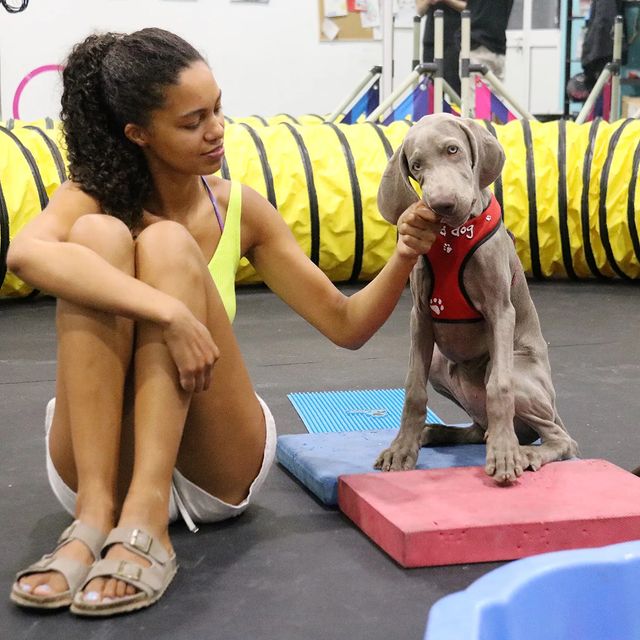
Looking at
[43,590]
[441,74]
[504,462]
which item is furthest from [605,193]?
[43,590]

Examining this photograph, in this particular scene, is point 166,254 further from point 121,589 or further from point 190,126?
point 121,589

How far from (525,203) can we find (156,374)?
3.61 meters

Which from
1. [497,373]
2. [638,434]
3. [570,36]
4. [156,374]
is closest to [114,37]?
[156,374]

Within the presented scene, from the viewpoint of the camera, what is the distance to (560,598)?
1021 millimetres

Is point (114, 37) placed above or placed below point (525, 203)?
above

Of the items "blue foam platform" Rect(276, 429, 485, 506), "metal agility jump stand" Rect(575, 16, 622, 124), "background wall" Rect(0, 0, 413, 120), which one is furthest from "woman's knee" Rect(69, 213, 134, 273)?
"background wall" Rect(0, 0, 413, 120)

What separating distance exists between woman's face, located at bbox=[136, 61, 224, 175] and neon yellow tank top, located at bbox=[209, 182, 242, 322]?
18 centimetres

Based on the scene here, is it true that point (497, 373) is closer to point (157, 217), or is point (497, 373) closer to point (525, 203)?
point (157, 217)

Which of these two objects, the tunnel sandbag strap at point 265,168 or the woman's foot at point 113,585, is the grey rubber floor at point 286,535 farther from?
the tunnel sandbag strap at point 265,168

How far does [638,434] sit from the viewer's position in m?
2.80

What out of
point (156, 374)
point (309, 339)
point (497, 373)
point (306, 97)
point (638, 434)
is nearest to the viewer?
point (156, 374)

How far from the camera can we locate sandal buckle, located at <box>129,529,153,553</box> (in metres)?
1.77

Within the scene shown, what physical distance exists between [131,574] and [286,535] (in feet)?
1.47

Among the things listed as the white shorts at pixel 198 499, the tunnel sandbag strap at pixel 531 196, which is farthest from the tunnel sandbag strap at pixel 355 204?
the white shorts at pixel 198 499
